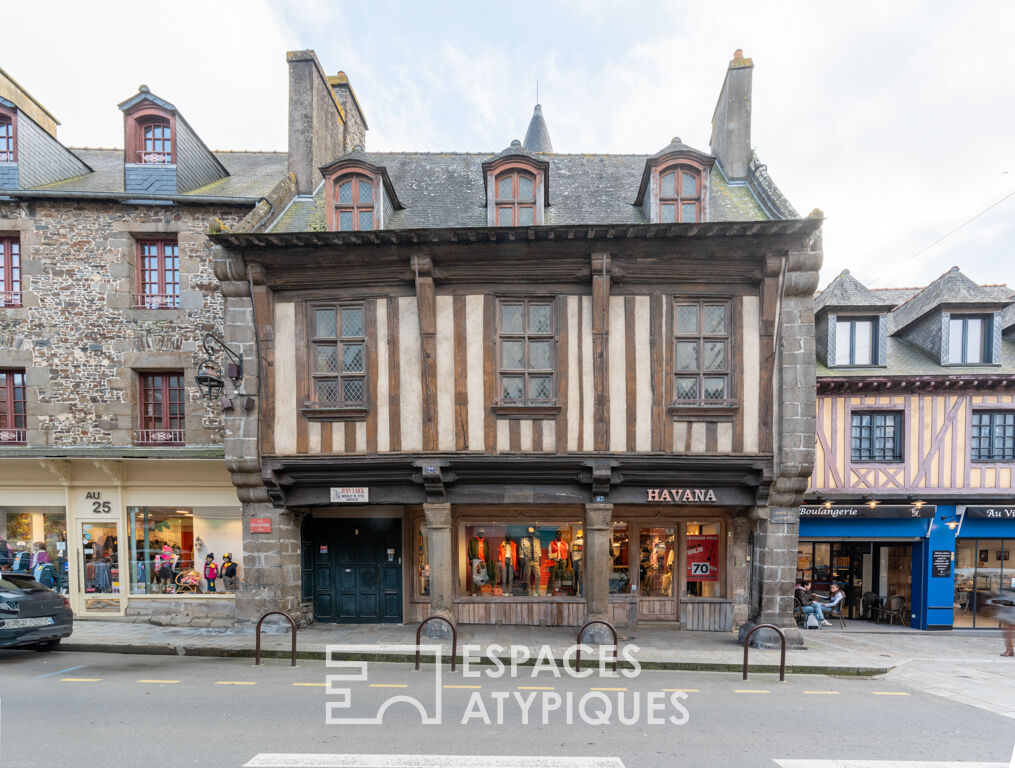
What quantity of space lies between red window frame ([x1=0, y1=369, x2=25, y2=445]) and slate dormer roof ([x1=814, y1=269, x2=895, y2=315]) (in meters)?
18.0

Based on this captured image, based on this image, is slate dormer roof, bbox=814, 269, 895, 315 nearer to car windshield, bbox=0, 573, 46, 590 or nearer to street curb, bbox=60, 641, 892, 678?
street curb, bbox=60, 641, 892, 678

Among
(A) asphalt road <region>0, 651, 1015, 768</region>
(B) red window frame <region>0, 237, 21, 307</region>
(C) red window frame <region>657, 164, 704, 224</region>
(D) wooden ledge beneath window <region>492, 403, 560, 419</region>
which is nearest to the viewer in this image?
(A) asphalt road <region>0, 651, 1015, 768</region>

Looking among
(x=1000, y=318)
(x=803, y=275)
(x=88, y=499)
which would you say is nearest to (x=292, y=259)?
(x=88, y=499)

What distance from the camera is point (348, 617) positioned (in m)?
10.4

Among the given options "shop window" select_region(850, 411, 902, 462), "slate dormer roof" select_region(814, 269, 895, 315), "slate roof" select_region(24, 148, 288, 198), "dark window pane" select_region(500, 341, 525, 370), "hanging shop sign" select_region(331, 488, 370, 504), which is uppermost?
"slate roof" select_region(24, 148, 288, 198)

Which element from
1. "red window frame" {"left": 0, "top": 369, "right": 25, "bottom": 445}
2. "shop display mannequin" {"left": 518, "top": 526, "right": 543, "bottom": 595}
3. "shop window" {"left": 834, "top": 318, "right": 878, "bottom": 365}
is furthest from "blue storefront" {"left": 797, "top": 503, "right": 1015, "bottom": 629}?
"red window frame" {"left": 0, "top": 369, "right": 25, "bottom": 445}

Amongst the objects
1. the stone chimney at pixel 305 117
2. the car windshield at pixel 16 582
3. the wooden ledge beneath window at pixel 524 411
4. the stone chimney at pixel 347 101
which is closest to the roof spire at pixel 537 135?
the stone chimney at pixel 347 101

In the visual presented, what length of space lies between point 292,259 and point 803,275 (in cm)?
917

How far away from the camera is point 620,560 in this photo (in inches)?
415

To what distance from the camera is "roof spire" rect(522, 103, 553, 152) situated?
2127 centimetres

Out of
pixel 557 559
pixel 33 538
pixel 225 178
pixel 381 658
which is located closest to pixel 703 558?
pixel 557 559

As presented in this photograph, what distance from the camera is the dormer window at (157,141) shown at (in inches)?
419

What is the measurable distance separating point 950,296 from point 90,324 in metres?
19.2

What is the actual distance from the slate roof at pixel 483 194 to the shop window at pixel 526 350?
1.93 metres
